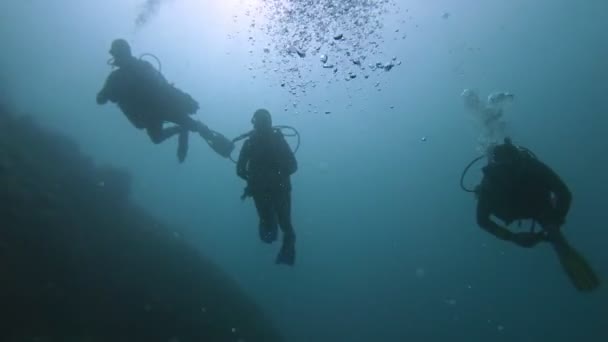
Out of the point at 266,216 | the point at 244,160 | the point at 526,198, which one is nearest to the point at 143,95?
the point at 244,160

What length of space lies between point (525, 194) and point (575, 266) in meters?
1.09

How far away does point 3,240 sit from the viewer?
1216 centimetres

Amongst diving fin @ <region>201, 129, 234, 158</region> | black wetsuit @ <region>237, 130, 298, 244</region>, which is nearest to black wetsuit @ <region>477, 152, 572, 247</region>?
black wetsuit @ <region>237, 130, 298, 244</region>

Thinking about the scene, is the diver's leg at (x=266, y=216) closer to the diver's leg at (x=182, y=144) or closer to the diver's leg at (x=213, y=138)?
the diver's leg at (x=213, y=138)

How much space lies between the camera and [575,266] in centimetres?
601

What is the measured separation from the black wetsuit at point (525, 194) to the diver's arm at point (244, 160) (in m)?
3.74

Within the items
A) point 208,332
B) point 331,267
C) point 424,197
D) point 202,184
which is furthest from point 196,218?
point 208,332

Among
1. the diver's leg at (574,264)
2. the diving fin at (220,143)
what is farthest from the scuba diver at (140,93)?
the diver's leg at (574,264)

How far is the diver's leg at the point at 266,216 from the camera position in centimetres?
789

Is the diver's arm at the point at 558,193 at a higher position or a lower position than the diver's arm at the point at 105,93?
higher

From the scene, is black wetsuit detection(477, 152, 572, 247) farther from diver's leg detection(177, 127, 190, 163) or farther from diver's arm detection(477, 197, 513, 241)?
diver's leg detection(177, 127, 190, 163)

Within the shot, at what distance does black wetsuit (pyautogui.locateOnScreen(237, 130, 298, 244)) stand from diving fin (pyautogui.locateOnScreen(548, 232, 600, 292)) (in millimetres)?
4109

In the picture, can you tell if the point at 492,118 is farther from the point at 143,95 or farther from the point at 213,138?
the point at 143,95

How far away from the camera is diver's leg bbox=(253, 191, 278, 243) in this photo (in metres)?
7.89
